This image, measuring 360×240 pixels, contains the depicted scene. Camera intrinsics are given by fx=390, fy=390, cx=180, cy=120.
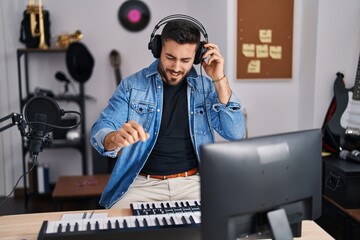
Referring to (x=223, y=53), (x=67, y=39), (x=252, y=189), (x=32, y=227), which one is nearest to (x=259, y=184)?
(x=252, y=189)

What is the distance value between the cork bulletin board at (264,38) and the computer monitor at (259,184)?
2265 millimetres

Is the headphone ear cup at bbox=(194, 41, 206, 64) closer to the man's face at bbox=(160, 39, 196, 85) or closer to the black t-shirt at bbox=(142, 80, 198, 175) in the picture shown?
the man's face at bbox=(160, 39, 196, 85)

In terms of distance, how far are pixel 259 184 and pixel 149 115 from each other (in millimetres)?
981

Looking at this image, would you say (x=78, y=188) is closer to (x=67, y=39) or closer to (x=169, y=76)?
(x=67, y=39)

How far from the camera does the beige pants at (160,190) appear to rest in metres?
1.77

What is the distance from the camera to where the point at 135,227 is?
4.08 feet

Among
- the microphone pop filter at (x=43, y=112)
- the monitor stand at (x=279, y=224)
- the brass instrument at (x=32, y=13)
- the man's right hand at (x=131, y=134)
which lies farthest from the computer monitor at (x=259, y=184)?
the brass instrument at (x=32, y=13)

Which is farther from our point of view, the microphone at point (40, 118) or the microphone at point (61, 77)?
the microphone at point (61, 77)

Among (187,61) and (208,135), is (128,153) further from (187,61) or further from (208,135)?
(187,61)

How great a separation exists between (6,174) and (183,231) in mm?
3246

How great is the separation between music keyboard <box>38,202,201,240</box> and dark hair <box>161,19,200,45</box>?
0.77 metres

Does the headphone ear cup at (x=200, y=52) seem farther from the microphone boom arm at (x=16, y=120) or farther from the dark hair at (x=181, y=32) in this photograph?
the microphone boom arm at (x=16, y=120)

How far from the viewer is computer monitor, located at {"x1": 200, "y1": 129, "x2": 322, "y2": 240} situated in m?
0.93

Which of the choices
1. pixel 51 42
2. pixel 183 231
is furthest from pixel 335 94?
pixel 51 42
